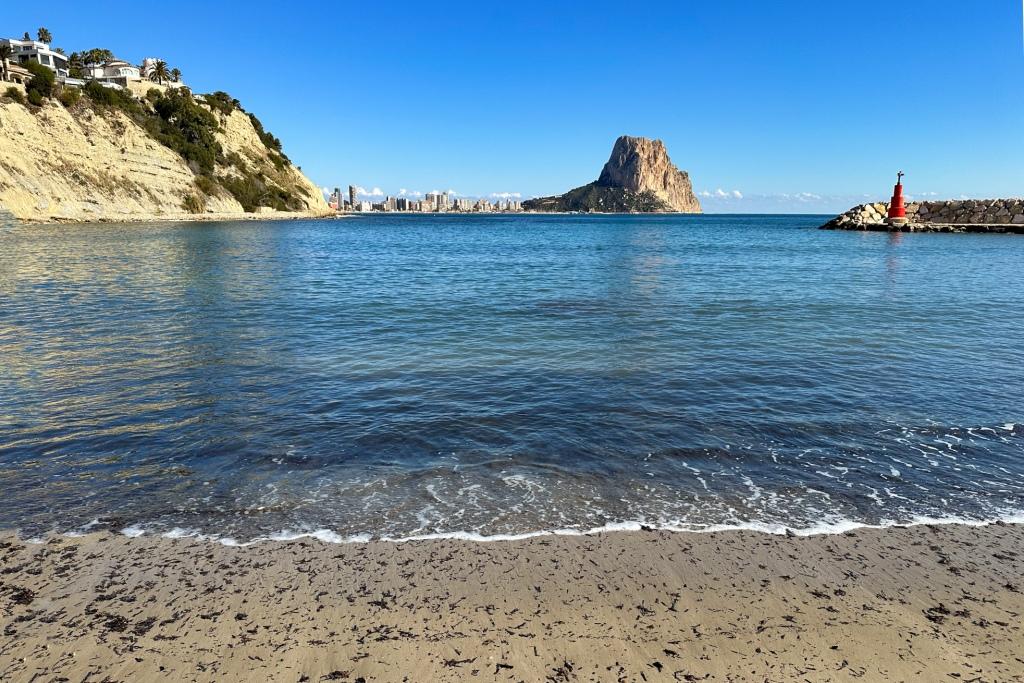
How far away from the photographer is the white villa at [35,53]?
113m

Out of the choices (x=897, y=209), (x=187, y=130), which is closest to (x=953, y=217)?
(x=897, y=209)

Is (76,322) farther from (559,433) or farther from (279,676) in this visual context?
(279,676)

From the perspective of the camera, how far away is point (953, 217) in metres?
84.2

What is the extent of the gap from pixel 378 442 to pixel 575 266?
29583 mm

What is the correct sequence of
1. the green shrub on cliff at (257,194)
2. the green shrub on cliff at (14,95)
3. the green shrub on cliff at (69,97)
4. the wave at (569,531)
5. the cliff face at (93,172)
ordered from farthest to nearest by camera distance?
the green shrub on cliff at (257,194) → the green shrub on cliff at (69,97) → the green shrub on cliff at (14,95) → the cliff face at (93,172) → the wave at (569,531)

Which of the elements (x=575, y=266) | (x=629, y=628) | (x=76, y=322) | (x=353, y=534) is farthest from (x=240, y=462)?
(x=575, y=266)

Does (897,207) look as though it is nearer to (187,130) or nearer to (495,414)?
(495,414)

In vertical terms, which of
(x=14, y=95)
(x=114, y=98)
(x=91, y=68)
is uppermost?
(x=91, y=68)

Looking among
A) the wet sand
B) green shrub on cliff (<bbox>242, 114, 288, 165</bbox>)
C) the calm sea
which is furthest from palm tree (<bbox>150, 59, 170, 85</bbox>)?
the wet sand

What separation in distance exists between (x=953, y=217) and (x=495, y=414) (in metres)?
100

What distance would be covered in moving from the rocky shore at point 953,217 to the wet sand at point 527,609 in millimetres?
91349

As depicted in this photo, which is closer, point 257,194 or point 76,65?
point 257,194

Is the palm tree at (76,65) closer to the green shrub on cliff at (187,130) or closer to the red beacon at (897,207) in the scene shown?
the green shrub on cliff at (187,130)

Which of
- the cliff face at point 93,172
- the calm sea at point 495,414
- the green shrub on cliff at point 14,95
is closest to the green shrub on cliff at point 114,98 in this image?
the cliff face at point 93,172
